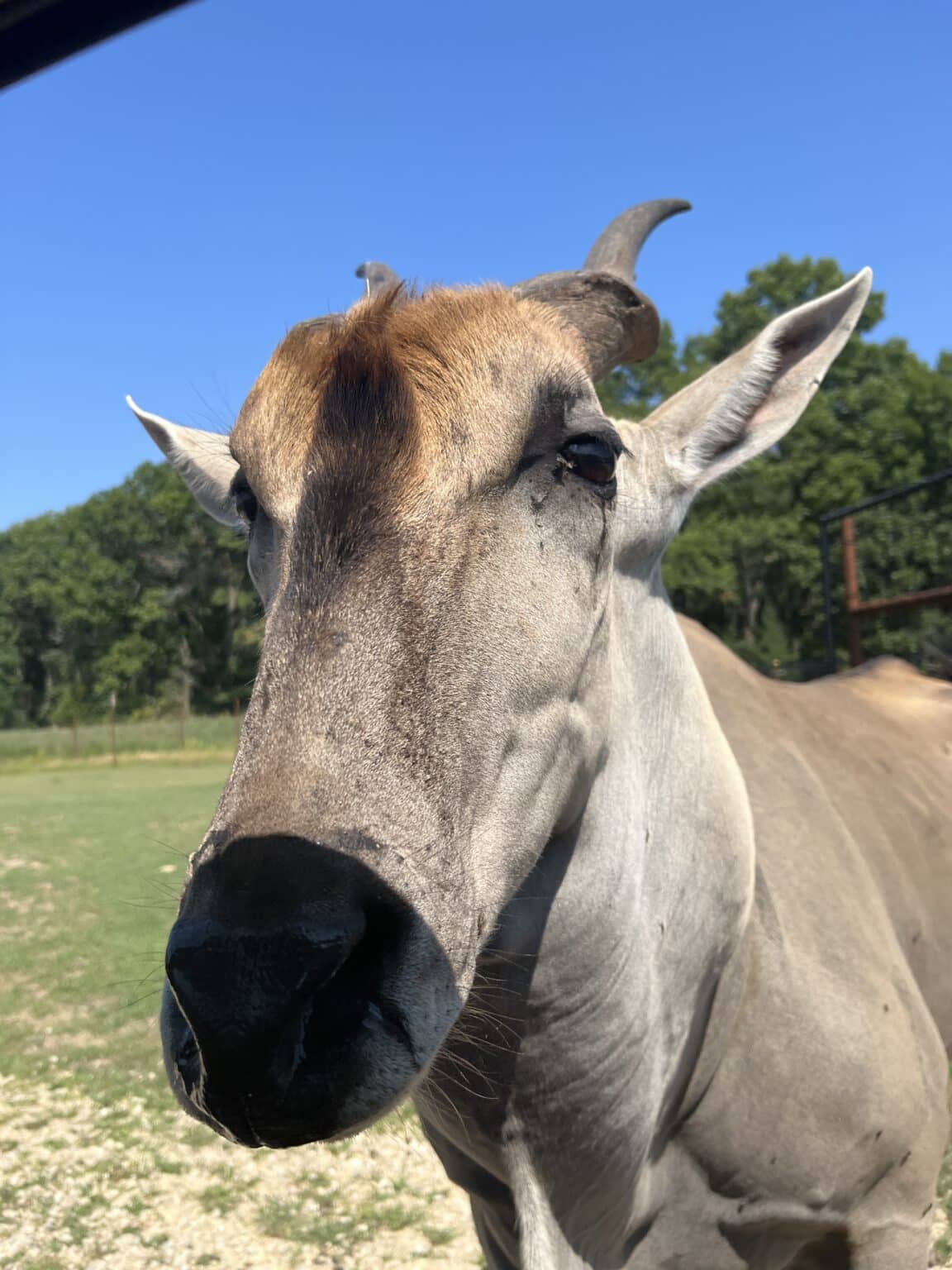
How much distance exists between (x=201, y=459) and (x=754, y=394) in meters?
1.76

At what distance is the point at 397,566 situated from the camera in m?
1.85

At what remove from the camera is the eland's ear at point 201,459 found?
3270 millimetres

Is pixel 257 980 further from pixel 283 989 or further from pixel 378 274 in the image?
pixel 378 274

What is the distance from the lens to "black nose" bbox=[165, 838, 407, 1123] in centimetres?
137

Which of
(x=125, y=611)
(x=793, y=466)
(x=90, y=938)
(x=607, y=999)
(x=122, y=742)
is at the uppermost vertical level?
(x=793, y=466)

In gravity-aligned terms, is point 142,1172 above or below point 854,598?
below

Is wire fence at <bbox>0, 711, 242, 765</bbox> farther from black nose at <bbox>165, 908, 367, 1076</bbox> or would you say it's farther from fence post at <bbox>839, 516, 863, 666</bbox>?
black nose at <bbox>165, 908, 367, 1076</bbox>

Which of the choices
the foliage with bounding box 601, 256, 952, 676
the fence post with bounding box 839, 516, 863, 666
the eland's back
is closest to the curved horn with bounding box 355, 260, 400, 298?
the eland's back

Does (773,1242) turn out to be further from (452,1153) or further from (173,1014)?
(173,1014)

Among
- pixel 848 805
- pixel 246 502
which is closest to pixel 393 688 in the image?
pixel 246 502

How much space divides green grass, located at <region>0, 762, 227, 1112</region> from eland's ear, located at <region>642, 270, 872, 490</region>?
168cm

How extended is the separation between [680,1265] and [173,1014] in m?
1.92

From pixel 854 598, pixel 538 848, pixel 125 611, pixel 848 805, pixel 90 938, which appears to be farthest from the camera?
pixel 125 611

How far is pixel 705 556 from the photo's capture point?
4306 cm
